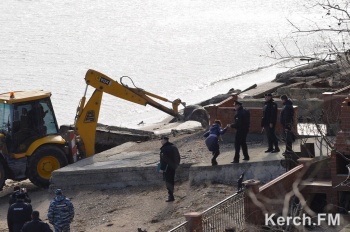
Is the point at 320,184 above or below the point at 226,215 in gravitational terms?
above

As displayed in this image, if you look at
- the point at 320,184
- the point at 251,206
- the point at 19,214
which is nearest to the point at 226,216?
the point at 251,206

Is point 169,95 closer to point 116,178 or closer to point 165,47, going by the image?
point 165,47

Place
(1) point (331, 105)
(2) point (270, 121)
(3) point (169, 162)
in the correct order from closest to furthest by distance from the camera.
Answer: (3) point (169, 162) → (2) point (270, 121) → (1) point (331, 105)

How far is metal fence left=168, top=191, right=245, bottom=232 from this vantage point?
1392cm

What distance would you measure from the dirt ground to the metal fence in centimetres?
169

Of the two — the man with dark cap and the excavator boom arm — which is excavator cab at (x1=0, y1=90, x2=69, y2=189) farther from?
the man with dark cap

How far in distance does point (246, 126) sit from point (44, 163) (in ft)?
16.2

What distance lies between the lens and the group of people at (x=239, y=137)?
17.1 m

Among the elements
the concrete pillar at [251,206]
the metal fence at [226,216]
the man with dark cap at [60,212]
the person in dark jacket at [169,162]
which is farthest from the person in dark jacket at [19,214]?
the concrete pillar at [251,206]

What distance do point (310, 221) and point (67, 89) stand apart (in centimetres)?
3028

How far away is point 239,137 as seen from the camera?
58.0ft

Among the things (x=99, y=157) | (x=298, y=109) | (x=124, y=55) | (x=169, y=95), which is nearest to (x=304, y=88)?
(x=298, y=109)

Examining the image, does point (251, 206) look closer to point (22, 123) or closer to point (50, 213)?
point (50, 213)

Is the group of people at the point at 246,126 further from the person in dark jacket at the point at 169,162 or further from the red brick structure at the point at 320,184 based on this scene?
the red brick structure at the point at 320,184
